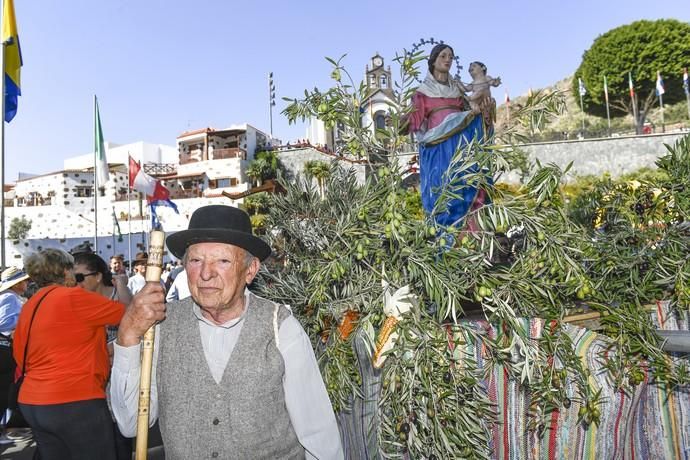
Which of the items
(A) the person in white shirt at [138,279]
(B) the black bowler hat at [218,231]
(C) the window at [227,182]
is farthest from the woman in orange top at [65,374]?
(C) the window at [227,182]

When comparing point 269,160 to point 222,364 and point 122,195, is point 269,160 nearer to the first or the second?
point 122,195

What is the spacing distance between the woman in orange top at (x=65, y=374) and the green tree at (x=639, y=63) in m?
54.9

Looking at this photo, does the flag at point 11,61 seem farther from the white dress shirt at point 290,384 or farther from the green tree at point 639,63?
the green tree at point 639,63

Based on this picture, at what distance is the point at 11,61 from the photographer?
10.7 m

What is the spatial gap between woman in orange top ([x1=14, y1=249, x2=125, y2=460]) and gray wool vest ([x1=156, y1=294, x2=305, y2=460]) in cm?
154

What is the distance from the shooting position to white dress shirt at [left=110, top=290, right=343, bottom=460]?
2.09 meters

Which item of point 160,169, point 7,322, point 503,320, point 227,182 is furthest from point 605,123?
point 7,322

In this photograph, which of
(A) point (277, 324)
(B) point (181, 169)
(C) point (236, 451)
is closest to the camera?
(C) point (236, 451)

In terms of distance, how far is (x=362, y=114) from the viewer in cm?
303

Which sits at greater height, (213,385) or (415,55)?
(415,55)

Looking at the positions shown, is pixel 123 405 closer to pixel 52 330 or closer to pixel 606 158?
pixel 52 330

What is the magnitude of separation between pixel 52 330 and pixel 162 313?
5.84ft

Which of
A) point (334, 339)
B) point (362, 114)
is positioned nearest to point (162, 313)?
point (334, 339)

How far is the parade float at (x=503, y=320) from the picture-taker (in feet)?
7.72
